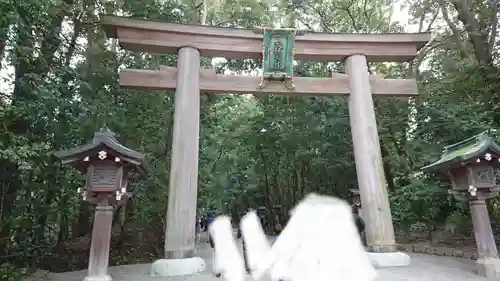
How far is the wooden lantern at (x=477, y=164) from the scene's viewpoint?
596cm

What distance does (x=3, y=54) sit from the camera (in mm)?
6605

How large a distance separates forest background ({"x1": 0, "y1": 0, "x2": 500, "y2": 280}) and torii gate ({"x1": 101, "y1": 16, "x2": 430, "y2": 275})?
1.69 meters

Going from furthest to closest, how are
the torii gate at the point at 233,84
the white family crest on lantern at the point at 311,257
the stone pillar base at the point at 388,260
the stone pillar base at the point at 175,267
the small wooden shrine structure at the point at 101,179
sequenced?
1. the torii gate at the point at 233,84
2. the stone pillar base at the point at 388,260
3. the stone pillar base at the point at 175,267
4. the white family crest on lantern at the point at 311,257
5. the small wooden shrine structure at the point at 101,179

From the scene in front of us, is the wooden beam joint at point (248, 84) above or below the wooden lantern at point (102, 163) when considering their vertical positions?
above

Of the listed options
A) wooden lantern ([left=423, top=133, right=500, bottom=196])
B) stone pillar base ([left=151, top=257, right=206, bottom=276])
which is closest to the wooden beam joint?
wooden lantern ([left=423, top=133, right=500, bottom=196])

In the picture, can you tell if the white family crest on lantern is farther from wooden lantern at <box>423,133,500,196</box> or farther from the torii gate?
wooden lantern at <box>423,133,500,196</box>

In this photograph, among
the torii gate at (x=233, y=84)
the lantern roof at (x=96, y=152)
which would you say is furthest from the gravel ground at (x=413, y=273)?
the lantern roof at (x=96, y=152)

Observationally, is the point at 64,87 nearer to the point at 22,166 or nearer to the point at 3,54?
the point at 3,54

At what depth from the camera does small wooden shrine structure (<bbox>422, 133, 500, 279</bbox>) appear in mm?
5926

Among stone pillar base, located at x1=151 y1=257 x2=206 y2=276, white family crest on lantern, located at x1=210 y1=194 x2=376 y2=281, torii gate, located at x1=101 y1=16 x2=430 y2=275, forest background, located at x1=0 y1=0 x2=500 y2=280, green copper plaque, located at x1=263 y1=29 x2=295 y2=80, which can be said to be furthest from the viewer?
green copper plaque, located at x1=263 y1=29 x2=295 y2=80

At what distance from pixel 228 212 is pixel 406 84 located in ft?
72.6

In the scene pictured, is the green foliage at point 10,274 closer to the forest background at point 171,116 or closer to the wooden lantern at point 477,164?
the forest background at point 171,116

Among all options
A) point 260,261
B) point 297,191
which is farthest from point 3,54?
point 297,191

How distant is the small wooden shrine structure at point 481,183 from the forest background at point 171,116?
2125 mm
